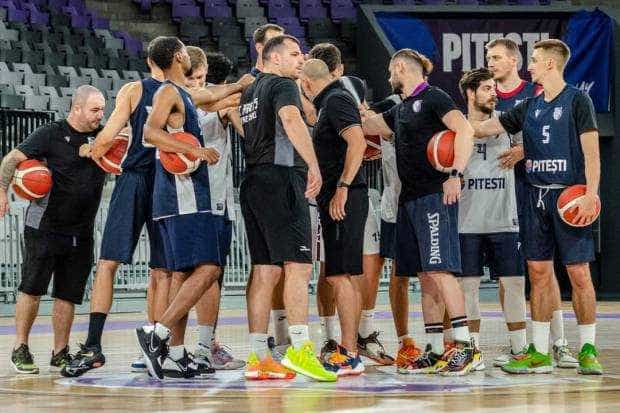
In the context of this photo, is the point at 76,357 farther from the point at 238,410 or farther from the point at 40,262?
the point at 238,410

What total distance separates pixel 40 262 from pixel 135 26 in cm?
1364

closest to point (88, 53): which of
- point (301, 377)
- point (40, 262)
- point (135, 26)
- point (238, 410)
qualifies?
point (135, 26)

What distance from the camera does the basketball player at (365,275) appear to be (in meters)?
7.43

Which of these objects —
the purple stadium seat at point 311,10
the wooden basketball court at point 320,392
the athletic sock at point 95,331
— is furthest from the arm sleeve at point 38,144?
the purple stadium seat at point 311,10

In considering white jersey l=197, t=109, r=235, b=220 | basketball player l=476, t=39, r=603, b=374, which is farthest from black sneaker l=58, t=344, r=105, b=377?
basketball player l=476, t=39, r=603, b=374

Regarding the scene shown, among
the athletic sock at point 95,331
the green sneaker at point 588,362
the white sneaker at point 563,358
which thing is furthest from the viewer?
the white sneaker at point 563,358

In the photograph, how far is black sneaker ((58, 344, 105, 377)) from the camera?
6.74 meters

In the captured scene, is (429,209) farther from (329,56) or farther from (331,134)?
(329,56)

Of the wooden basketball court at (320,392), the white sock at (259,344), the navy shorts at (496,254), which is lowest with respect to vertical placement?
the wooden basketball court at (320,392)

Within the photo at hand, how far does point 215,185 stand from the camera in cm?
742

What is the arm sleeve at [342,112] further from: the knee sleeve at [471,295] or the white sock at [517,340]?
the white sock at [517,340]

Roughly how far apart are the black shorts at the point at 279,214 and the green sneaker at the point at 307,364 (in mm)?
477

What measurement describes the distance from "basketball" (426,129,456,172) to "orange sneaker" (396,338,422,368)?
3.63 ft

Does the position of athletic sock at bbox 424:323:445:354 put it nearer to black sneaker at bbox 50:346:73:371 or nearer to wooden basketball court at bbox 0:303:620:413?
wooden basketball court at bbox 0:303:620:413
